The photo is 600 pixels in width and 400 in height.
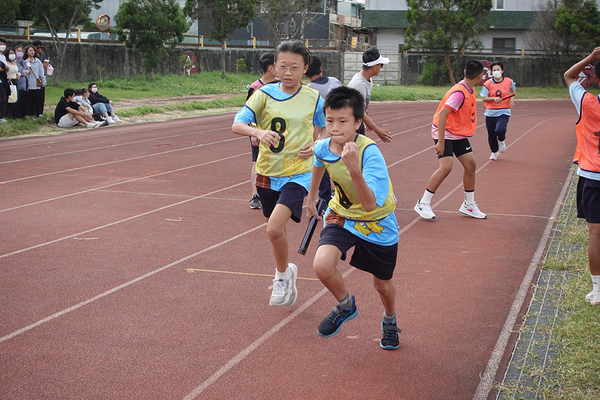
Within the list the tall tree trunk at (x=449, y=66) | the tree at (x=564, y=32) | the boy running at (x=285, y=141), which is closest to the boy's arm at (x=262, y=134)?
the boy running at (x=285, y=141)

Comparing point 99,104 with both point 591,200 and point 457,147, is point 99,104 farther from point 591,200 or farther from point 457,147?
point 591,200

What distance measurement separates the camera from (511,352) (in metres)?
4.18

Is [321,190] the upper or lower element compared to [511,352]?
upper

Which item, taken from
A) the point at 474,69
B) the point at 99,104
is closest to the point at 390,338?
the point at 474,69

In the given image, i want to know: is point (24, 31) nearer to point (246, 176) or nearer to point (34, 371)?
point (246, 176)

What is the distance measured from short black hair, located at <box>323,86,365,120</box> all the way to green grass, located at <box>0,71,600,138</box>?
47.5 ft

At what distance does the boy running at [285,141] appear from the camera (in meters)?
4.87

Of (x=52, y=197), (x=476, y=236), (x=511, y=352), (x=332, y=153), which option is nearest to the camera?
(x=332, y=153)

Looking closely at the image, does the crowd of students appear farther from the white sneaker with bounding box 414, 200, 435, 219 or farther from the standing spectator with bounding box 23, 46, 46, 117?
the white sneaker with bounding box 414, 200, 435, 219

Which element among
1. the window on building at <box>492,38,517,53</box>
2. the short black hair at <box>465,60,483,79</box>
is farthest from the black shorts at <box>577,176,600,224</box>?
the window on building at <box>492,38,517,53</box>

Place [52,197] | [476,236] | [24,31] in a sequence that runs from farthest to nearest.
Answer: [24,31], [52,197], [476,236]

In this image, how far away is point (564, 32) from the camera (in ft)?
132

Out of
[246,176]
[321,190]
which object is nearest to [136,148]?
[246,176]

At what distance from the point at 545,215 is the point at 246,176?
5.13 metres
